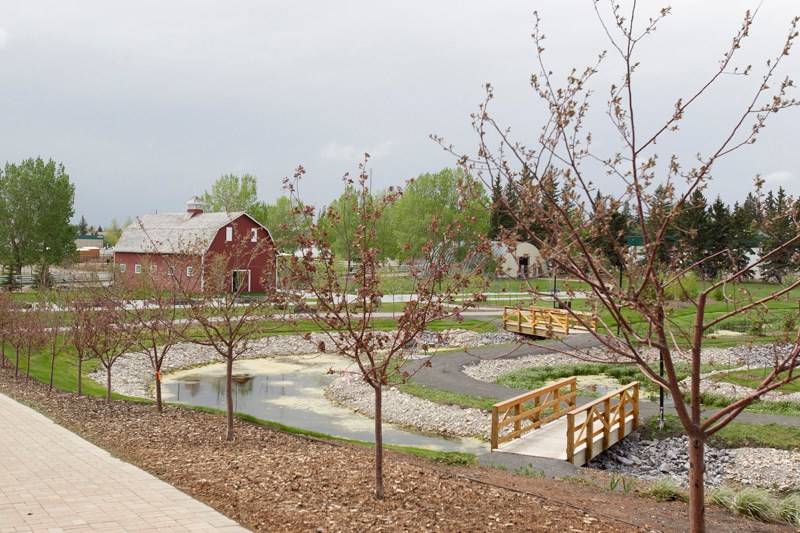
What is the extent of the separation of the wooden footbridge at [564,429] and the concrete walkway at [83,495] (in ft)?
23.8

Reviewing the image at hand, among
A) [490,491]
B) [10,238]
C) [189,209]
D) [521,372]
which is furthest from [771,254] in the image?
[10,238]

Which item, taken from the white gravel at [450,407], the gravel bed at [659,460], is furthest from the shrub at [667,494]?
the gravel bed at [659,460]

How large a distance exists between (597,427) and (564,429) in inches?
30.3

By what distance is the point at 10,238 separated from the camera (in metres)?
56.7

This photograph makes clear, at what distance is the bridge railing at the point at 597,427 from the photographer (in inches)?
552

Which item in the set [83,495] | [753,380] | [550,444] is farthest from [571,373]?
[83,495]

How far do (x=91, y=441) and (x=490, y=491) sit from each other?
796 cm

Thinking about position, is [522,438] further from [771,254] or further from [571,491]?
[771,254]

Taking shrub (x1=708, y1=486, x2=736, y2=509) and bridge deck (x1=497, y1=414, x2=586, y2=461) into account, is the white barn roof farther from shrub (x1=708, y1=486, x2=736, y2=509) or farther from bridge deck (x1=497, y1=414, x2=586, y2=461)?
shrub (x1=708, y1=486, x2=736, y2=509)

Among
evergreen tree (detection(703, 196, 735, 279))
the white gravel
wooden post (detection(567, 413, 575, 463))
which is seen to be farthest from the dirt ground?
evergreen tree (detection(703, 196, 735, 279))

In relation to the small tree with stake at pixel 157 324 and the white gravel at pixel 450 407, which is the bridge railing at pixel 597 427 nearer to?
the white gravel at pixel 450 407

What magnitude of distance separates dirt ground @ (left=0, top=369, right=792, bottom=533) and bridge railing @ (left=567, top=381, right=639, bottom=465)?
1.91 metres

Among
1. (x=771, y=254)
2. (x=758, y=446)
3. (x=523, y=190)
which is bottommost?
(x=758, y=446)

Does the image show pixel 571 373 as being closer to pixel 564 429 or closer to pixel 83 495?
pixel 564 429
